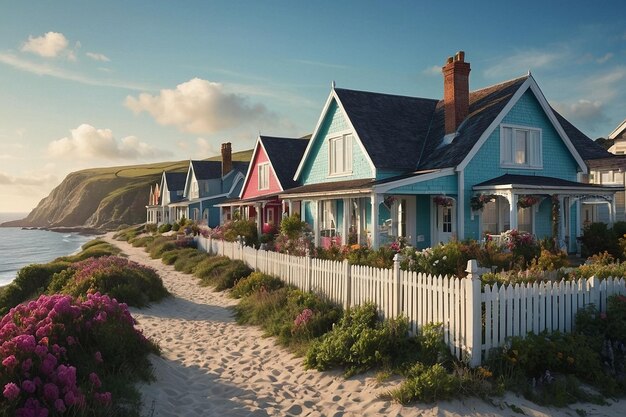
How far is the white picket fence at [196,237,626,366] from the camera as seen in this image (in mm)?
7719

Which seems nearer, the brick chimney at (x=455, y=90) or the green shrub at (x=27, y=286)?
the green shrub at (x=27, y=286)

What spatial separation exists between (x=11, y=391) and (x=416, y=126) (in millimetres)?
22080

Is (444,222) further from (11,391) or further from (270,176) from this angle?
(11,391)

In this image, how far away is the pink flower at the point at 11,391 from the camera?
5.05 meters

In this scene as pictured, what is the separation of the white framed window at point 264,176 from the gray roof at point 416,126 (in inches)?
432

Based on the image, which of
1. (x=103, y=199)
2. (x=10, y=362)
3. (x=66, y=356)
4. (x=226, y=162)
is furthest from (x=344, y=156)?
(x=103, y=199)

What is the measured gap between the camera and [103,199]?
154 meters

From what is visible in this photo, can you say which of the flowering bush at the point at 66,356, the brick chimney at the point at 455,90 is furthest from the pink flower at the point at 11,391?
the brick chimney at the point at 455,90

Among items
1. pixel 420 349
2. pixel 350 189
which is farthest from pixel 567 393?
pixel 350 189

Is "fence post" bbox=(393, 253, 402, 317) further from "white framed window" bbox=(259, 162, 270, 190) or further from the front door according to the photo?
"white framed window" bbox=(259, 162, 270, 190)

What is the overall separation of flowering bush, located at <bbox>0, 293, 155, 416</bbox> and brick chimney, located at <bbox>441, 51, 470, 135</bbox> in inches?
698

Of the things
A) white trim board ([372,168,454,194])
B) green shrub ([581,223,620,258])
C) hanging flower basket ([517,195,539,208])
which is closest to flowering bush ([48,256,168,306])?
white trim board ([372,168,454,194])

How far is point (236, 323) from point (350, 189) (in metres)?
8.71

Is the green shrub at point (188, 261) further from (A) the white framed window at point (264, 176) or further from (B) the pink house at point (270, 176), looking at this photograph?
(A) the white framed window at point (264, 176)
